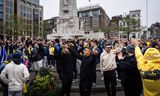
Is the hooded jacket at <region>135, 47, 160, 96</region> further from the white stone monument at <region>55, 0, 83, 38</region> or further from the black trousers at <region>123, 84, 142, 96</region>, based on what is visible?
the white stone monument at <region>55, 0, 83, 38</region>

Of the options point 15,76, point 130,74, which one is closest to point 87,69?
point 130,74

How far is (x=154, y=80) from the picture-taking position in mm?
5777

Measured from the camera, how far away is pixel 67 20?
1495 inches

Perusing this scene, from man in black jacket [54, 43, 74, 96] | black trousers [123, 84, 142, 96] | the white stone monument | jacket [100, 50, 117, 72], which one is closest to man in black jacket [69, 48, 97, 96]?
man in black jacket [54, 43, 74, 96]

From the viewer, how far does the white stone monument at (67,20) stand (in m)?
37.8

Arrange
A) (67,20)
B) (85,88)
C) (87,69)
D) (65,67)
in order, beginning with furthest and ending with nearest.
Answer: (67,20) < (65,67) < (87,69) < (85,88)

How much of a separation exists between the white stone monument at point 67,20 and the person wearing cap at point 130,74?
29899 millimetres

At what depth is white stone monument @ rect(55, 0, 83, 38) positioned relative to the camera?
37.8m

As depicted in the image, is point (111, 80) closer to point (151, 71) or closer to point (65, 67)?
point (65, 67)

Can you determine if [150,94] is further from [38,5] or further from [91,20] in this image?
[91,20]

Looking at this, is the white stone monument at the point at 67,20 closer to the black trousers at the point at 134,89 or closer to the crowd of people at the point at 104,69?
the crowd of people at the point at 104,69

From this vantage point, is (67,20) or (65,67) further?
(67,20)

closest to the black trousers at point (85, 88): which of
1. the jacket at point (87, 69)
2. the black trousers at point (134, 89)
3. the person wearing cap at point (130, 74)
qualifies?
the jacket at point (87, 69)

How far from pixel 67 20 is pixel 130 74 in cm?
3068
